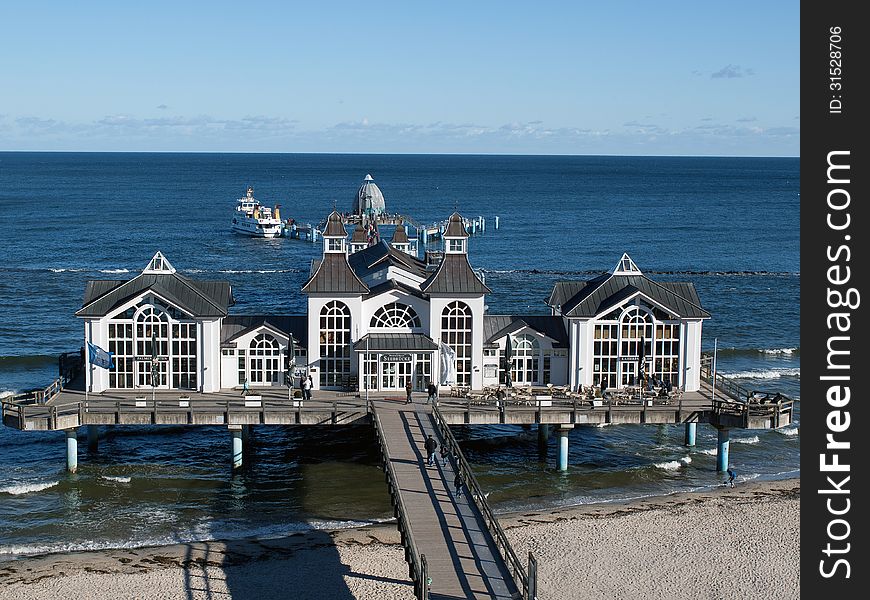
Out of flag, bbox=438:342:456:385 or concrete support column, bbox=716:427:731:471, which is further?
flag, bbox=438:342:456:385

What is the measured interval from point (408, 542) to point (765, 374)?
3572 cm

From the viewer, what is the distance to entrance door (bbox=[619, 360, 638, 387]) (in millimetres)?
45844

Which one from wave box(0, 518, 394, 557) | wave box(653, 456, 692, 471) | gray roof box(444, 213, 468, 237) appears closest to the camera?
wave box(0, 518, 394, 557)

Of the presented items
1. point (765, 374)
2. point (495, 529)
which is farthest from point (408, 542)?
point (765, 374)

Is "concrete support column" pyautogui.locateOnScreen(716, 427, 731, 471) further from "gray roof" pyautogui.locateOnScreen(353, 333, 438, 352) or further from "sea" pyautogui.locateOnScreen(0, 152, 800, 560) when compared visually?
"gray roof" pyautogui.locateOnScreen(353, 333, 438, 352)

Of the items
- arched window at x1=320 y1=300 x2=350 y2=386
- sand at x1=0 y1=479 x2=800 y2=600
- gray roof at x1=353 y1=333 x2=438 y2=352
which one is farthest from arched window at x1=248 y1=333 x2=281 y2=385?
sand at x1=0 y1=479 x2=800 y2=600

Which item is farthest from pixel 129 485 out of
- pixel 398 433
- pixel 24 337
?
pixel 24 337

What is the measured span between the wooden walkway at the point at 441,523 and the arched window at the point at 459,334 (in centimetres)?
438

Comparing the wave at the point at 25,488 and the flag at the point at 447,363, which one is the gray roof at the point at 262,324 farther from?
the wave at the point at 25,488

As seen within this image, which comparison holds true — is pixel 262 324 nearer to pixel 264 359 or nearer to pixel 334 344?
pixel 264 359

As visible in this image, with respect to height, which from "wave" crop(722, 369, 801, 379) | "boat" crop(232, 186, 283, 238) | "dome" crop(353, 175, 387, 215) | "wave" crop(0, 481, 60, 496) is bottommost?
"wave" crop(0, 481, 60, 496)

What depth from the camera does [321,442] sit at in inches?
1884

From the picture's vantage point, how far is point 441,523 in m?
32.1

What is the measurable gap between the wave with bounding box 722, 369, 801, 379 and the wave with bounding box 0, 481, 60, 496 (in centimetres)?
3438
